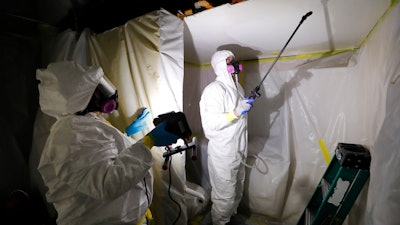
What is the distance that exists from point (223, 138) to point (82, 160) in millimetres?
1102

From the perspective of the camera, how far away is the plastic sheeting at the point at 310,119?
2.74ft

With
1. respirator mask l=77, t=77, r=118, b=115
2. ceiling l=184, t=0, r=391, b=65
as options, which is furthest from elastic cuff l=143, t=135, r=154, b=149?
ceiling l=184, t=0, r=391, b=65

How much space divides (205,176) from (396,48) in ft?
6.46

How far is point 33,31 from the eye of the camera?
1.46 m

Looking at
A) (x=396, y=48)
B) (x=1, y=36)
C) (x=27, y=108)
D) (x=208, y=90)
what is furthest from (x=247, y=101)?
(x=1, y=36)

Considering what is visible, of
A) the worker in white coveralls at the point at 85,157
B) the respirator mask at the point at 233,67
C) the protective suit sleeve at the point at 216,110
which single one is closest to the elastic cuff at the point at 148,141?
the worker in white coveralls at the point at 85,157

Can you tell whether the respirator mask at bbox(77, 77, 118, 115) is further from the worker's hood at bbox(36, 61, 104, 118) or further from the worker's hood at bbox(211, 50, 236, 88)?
the worker's hood at bbox(211, 50, 236, 88)

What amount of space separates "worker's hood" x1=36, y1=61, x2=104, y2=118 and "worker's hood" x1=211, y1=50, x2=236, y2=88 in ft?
3.59

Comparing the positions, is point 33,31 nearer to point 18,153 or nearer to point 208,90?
point 18,153

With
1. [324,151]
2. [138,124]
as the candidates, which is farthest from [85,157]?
[324,151]

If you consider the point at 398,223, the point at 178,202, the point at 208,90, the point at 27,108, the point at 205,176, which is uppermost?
the point at 208,90

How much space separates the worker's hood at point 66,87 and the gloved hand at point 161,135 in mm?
382

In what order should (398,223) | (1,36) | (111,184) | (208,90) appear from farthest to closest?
(208,90), (1,36), (111,184), (398,223)

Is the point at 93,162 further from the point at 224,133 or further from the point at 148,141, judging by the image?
the point at 224,133
